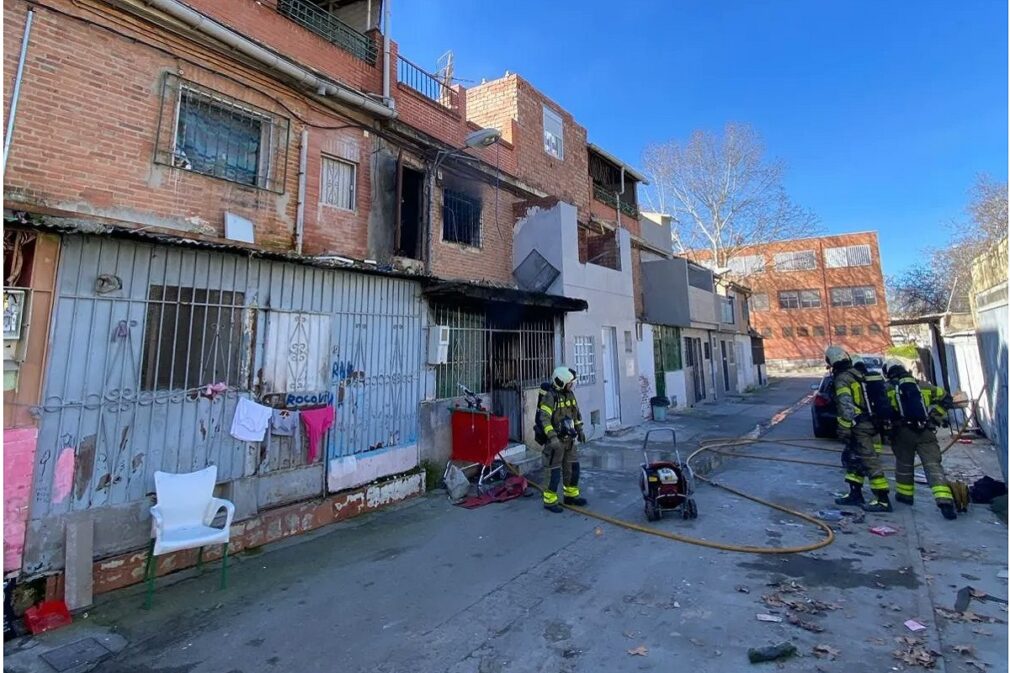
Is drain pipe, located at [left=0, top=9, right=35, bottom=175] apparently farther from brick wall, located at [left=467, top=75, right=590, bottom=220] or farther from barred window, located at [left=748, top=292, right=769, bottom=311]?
barred window, located at [left=748, top=292, right=769, bottom=311]

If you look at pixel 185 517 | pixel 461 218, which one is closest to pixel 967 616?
pixel 185 517

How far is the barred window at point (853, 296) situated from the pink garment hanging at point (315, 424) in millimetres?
49262

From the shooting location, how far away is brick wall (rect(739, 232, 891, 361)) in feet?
135

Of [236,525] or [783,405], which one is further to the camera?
[783,405]

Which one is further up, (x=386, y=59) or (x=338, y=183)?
(x=386, y=59)

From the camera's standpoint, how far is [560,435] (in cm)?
660

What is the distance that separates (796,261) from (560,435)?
1883 inches

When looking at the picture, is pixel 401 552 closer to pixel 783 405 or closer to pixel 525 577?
pixel 525 577

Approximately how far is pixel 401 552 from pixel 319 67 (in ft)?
25.1

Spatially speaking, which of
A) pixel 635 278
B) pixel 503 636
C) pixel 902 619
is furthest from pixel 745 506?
pixel 635 278

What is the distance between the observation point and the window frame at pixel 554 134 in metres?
12.9

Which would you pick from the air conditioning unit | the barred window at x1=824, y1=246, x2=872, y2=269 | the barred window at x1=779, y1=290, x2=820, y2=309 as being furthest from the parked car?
the barred window at x1=824, y1=246, x2=872, y2=269

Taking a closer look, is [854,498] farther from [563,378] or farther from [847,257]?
[847,257]

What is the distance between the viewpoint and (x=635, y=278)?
17641 millimetres
